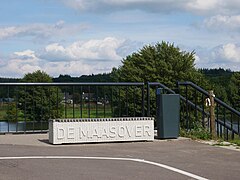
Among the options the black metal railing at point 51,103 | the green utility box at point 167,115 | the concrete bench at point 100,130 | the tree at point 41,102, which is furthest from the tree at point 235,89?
the concrete bench at point 100,130

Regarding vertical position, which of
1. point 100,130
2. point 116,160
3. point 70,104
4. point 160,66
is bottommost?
point 116,160

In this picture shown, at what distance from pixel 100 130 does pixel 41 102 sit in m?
2.90

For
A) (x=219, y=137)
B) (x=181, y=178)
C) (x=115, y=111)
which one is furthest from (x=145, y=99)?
(x=181, y=178)

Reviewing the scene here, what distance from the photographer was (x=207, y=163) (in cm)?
941

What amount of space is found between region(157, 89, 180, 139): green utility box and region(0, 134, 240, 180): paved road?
1.25ft

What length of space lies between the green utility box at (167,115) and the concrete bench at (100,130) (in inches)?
15.2

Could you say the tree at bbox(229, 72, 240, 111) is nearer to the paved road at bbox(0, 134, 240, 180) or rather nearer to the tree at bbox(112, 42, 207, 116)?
the tree at bbox(112, 42, 207, 116)

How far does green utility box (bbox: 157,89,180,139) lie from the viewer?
12766 millimetres

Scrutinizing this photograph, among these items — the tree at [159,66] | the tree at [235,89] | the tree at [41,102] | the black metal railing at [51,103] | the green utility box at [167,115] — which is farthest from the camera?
the tree at [235,89]

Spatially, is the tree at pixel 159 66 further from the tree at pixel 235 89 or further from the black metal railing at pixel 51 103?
the black metal railing at pixel 51 103

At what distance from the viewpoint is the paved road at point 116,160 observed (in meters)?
8.08

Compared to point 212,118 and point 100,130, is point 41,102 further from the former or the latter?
point 212,118

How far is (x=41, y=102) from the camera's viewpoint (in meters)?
14.3

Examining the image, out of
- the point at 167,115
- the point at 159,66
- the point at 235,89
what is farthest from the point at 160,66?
the point at 167,115
